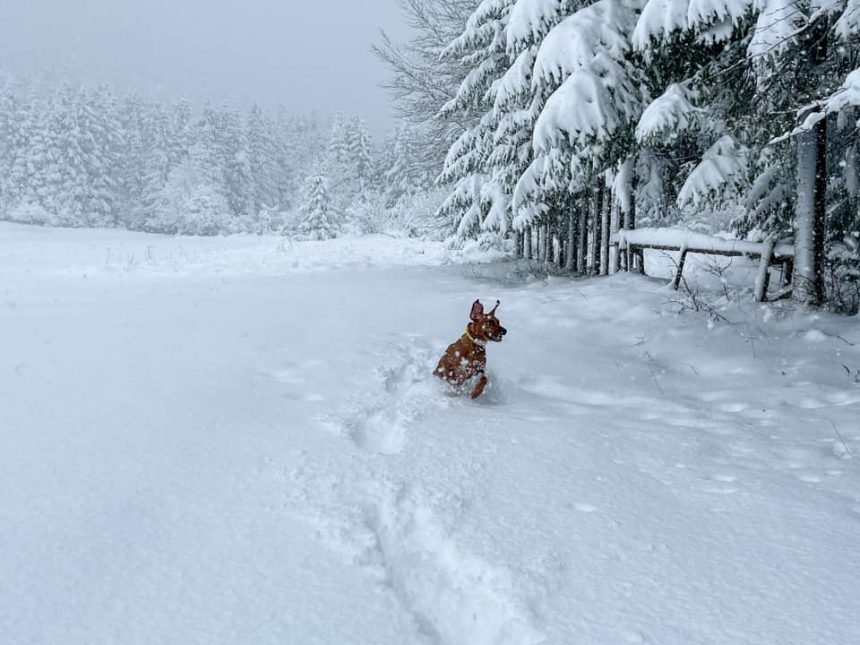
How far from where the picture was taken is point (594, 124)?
7391 millimetres

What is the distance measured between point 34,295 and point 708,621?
1084 centimetres

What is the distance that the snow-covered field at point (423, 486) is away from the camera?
7.38 ft

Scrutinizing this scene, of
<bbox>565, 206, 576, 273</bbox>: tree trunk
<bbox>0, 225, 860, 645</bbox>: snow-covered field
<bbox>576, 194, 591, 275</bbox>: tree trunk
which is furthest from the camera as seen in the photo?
<bbox>565, 206, 576, 273</bbox>: tree trunk

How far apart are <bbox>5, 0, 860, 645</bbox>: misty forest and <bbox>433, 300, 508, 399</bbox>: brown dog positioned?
0.03 meters

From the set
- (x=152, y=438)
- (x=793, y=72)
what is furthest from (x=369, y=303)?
(x=793, y=72)

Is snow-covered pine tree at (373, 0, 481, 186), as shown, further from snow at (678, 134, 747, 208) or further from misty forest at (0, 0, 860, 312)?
snow at (678, 134, 747, 208)

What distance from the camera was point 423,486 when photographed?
10.7 ft

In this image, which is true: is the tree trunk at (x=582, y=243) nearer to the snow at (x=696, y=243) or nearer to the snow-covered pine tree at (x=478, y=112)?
the snow-covered pine tree at (x=478, y=112)

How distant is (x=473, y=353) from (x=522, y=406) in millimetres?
616

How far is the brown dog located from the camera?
5.00 metres

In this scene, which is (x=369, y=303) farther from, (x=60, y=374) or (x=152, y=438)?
(x=152, y=438)

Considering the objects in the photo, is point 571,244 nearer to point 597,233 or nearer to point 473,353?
point 597,233

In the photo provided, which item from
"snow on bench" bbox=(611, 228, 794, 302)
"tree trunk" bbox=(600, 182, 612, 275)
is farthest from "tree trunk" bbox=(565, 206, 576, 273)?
"snow on bench" bbox=(611, 228, 794, 302)

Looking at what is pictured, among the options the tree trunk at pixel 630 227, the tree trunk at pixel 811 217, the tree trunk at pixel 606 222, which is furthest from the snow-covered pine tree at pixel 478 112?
the tree trunk at pixel 811 217
